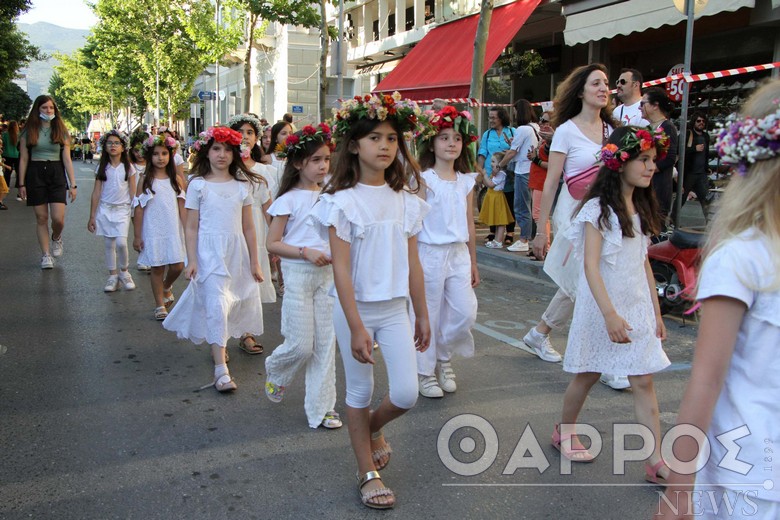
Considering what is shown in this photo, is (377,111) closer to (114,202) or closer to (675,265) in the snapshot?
(675,265)

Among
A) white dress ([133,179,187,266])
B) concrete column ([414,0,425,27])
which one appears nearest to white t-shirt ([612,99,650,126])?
white dress ([133,179,187,266])

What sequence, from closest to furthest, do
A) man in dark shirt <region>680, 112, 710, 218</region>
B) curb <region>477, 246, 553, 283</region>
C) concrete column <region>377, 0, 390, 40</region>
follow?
curb <region>477, 246, 553, 283</region>, man in dark shirt <region>680, 112, 710, 218</region>, concrete column <region>377, 0, 390, 40</region>

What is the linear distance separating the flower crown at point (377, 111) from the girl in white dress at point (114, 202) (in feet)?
18.9

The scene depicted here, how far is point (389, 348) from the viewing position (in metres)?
3.26

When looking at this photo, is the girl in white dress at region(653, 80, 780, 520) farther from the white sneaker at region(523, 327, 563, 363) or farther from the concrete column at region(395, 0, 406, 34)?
the concrete column at region(395, 0, 406, 34)

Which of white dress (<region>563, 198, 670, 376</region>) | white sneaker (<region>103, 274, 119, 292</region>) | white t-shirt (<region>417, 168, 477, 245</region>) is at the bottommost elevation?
white sneaker (<region>103, 274, 119, 292</region>)

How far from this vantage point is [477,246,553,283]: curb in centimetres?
938

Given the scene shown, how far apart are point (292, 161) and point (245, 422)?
1658 millimetres

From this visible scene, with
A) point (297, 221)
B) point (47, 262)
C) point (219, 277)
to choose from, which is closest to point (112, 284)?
point (47, 262)

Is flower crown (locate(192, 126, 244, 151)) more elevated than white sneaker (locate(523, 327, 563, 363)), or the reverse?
flower crown (locate(192, 126, 244, 151))

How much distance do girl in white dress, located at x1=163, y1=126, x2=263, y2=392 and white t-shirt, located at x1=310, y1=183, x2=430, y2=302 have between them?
2.09m

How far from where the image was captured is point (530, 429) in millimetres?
4215

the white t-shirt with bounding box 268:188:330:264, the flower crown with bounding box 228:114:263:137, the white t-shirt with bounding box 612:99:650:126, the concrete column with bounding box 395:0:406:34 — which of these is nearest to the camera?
the white t-shirt with bounding box 268:188:330:264

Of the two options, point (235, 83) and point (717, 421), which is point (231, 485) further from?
point (235, 83)
